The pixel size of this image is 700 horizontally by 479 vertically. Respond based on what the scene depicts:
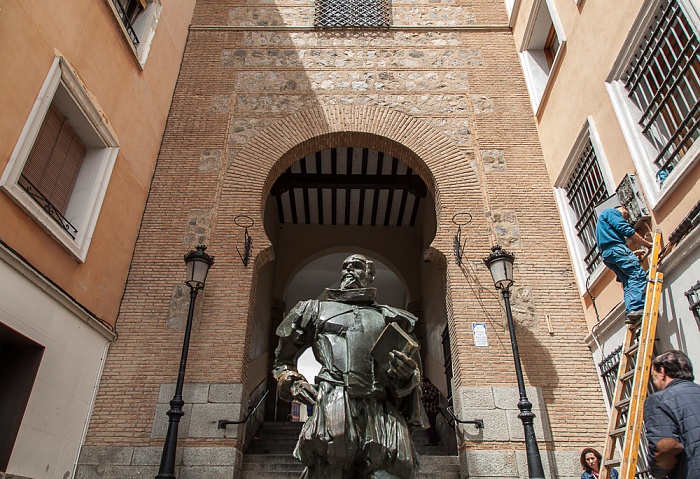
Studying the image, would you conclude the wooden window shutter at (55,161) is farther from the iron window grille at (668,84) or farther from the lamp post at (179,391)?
the iron window grille at (668,84)

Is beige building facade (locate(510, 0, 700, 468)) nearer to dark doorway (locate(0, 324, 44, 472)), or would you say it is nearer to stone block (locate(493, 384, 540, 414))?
stone block (locate(493, 384, 540, 414))

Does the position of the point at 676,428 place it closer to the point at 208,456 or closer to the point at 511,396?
the point at 511,396

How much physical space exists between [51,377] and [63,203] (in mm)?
1750

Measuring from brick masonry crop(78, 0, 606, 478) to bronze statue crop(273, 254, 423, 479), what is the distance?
8.92 ft

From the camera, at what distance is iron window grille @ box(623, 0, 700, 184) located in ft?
13.4

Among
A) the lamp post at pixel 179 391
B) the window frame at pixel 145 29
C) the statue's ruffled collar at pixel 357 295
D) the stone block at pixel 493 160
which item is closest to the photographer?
the statue's ruffled collar at pixel 357 295

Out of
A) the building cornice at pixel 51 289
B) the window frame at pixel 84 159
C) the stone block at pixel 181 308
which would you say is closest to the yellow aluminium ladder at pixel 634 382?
the stone block at pixel 181 308

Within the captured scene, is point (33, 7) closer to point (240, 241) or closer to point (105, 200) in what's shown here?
point (105, 200)

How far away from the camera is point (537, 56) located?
25.5 ft

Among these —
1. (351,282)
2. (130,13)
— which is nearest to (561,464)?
(351,282)

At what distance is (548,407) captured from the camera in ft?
17.5

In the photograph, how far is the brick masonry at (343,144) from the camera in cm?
524

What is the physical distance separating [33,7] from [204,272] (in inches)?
109

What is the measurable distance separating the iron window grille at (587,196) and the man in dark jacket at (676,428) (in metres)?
3.30
